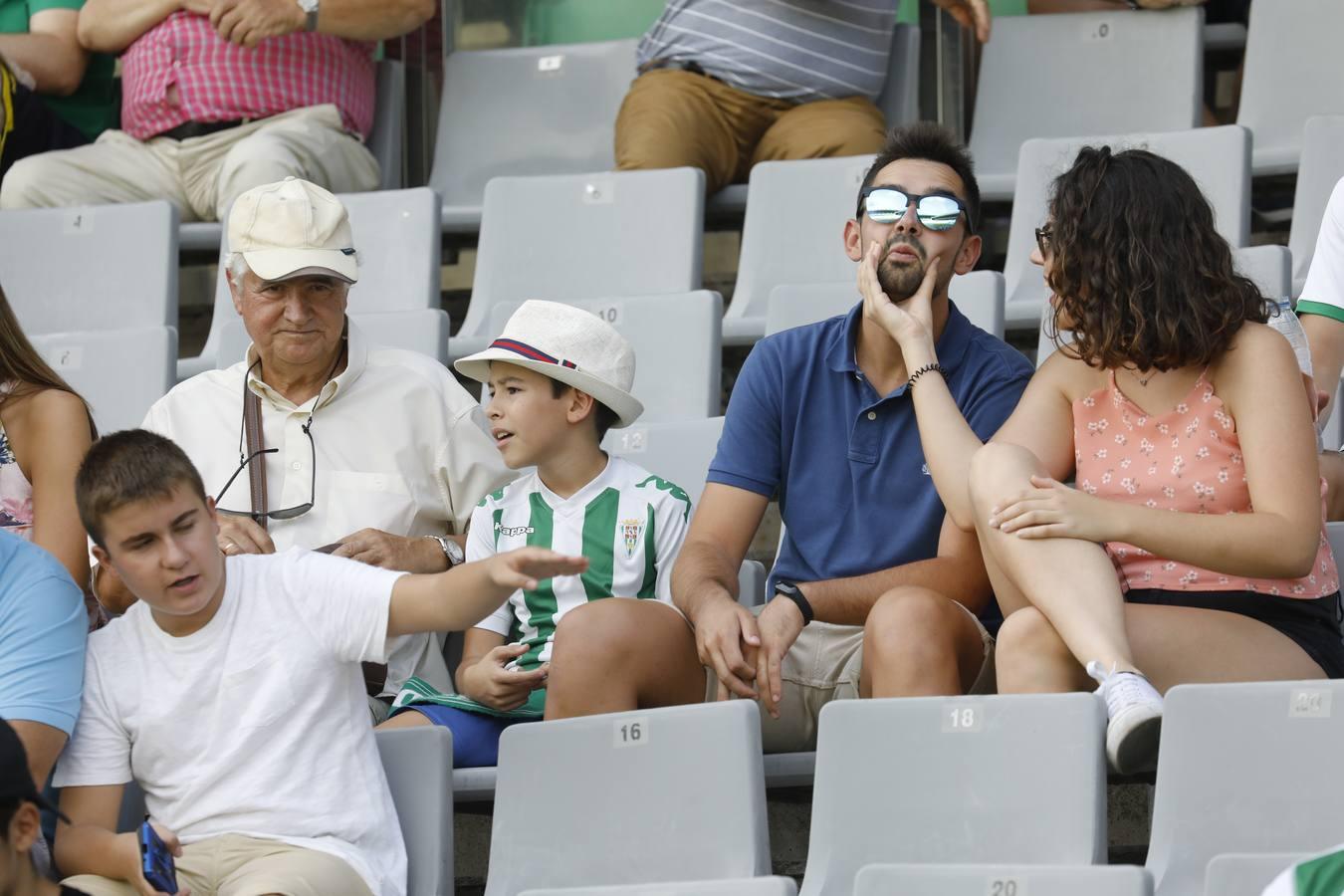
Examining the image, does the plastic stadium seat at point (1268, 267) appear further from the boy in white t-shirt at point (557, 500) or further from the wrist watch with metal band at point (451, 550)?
the wrist watch with metal band at point (451, 550)

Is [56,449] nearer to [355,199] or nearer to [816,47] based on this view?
[355,199]

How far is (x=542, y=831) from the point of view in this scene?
8.33 ft

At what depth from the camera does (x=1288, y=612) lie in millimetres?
2600

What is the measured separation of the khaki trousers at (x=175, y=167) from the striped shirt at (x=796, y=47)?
842mm

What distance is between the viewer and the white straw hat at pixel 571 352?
300cm

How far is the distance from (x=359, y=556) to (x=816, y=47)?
2.10 meters

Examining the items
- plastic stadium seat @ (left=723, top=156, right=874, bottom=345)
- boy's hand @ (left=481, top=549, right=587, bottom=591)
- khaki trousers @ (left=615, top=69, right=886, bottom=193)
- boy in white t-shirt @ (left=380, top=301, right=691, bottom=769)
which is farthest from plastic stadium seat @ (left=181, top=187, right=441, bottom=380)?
boy's hand @ (left=481, top=549, right=587, bottom=591)

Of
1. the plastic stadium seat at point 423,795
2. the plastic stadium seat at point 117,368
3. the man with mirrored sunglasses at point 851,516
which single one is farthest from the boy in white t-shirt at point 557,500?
the plastic stadium seat at point 117,368

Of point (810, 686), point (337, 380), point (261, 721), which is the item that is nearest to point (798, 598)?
point (810, 686)

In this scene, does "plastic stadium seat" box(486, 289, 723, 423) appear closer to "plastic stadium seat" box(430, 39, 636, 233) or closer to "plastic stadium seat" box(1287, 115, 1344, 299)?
"plastic stadium seat" box(1287, 115, 1344, 299)

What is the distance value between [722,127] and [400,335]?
112 cm

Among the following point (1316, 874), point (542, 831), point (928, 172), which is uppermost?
point (928, 172)

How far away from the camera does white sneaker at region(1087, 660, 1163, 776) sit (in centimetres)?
230

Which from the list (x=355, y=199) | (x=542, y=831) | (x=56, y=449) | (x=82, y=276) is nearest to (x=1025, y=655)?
(x=542, y=831)
